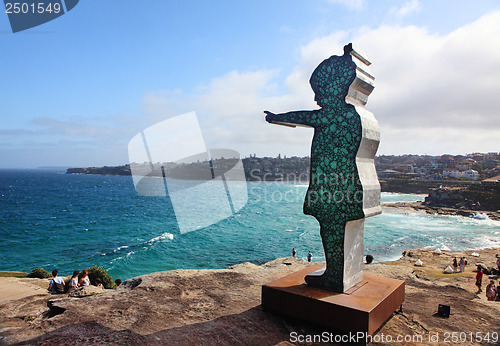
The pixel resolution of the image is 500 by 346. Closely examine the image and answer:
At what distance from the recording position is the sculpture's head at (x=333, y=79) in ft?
21.9

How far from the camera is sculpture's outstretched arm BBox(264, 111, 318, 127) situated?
7.18 m

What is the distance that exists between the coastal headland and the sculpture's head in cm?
468

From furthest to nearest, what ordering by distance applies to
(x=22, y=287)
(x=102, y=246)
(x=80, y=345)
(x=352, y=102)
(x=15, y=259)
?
1. (x=102, y=246)
2. (x=15, y=259)
3. (x=22, y=287)
4. (x=352, y=102)
5. (x=80, y=345)

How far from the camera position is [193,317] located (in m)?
6.77

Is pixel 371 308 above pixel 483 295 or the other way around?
above

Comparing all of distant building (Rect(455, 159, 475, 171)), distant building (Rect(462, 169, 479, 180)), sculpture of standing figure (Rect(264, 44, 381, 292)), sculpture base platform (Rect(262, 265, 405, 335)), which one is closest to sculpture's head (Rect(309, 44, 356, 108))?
sculpture of standing figure (Rect(264, 44, 381, 292))

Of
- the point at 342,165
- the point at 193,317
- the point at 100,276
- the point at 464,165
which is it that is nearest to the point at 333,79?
the point at 342,165

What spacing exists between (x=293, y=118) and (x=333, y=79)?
3.97 feet

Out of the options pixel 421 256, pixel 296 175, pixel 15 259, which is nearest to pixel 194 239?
pixel 15 259

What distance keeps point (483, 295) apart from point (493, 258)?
17.1 meters

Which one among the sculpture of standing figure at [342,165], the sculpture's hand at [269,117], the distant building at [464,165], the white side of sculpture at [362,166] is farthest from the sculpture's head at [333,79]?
the distant building at [464,165]

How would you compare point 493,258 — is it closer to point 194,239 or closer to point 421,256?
point 421,256

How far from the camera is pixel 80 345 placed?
18.2ft

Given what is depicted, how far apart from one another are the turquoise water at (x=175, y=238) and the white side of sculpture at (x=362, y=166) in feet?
62.2
